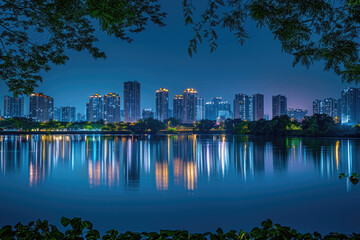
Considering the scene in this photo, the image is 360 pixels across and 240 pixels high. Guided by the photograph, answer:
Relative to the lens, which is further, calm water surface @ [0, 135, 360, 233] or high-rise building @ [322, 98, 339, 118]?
high-rise building @ [322, 98, 339, 118]

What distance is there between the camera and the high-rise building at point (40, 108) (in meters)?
173

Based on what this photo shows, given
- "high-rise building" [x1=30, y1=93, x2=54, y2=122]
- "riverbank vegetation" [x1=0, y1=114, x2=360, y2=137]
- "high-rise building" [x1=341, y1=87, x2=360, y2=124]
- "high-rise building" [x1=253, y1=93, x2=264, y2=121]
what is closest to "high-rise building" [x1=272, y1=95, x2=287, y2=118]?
"high-rise building" [x1=253, y1=93, x2=264, y2=121]

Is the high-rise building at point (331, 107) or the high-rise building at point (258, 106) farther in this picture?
the high-rise building at point (258, 106)

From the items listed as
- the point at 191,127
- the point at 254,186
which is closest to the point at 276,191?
the point at 254,186

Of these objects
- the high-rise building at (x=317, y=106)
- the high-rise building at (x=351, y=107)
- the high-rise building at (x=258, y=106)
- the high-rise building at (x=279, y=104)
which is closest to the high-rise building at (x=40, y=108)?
the high-rise building at (x=258, y=106)

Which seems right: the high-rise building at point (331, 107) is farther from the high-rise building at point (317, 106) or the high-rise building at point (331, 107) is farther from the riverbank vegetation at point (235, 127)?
the riverbank vegetation at point (235, 127)

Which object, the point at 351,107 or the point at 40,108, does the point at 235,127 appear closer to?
the point at 351,107

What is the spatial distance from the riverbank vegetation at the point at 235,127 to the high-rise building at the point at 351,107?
63.2 m

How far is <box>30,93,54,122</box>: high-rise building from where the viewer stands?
6821 inches

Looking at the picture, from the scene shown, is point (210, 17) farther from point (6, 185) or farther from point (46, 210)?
point (6, 185)

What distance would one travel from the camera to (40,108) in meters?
178

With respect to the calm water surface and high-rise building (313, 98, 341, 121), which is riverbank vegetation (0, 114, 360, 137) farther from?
high-rise building (313, 98, 341, 121)

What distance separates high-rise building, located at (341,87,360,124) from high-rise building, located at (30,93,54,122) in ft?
621

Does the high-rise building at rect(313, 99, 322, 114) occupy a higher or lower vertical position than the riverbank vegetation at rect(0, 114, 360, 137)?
higher
